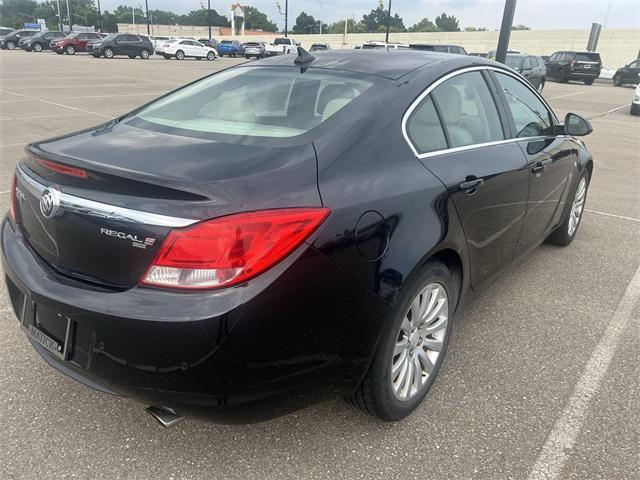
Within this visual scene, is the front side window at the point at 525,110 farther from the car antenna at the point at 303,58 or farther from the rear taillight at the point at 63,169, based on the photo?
the rear taillight at the point at 63,169

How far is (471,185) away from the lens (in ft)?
8.51

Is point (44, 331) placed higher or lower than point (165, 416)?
higher

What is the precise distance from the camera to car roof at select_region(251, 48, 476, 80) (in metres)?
2.70

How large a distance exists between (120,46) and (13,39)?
14.2 m

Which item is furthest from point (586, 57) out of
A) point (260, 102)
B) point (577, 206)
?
point (260, 102)

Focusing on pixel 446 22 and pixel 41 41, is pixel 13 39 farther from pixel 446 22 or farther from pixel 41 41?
pixel 446 22

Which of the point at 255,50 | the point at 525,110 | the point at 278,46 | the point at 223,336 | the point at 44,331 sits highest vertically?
the point at 525,110

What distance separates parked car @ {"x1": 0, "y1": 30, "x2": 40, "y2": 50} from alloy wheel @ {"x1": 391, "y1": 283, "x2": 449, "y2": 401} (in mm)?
50060

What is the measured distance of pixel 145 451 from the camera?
2.21 metres

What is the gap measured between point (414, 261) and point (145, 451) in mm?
1363

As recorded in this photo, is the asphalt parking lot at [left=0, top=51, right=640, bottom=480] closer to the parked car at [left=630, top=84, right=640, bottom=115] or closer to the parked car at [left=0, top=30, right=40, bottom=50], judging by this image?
the parked car at [left=630, top=84, right=640, bottom=115]

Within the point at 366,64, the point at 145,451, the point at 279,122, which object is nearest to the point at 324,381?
the point at 145,451

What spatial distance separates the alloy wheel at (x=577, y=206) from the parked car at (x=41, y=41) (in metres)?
45.0

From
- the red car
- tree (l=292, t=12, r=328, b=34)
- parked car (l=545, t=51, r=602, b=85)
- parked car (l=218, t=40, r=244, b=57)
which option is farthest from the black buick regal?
tree (l=292, t=12, r=328, b=34)
